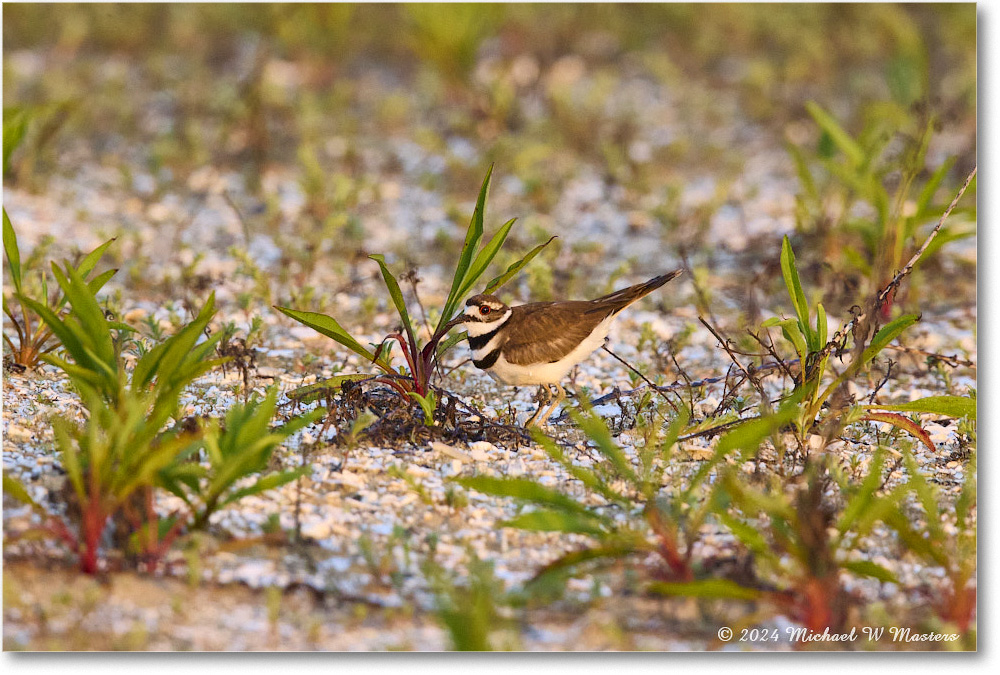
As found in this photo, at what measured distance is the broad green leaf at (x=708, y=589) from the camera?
10.7ft

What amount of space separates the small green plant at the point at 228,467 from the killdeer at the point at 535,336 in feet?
3.54

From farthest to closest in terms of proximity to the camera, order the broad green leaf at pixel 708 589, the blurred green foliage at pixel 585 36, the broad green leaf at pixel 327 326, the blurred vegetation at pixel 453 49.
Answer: the blurred green foliage at pixel 585 36
the blurred vegetation at pixel 453 49
the broad green leaf at pixel 327 326
the broad green leaf at pixel 708 589

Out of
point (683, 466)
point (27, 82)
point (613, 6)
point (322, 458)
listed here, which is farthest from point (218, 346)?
point (613, 6)

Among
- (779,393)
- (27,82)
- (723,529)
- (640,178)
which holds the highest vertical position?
(27,82)

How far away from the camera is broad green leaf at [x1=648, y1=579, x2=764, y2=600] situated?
3273mm

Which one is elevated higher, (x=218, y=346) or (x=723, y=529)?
(x=218, y=346)

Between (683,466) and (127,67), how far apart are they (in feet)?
23.7

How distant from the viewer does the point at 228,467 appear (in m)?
3.40

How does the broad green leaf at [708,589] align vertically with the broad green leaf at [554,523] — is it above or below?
below

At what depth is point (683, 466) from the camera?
4.28 meters

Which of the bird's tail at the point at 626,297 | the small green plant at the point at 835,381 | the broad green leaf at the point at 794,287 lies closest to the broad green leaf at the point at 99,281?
the bird's tail at the point at 626,297

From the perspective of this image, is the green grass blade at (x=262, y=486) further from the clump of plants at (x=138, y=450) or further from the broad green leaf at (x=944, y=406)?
the broad green leaf at (x=944, y=406)

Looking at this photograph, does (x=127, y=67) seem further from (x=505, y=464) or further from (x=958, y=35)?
(x=958, y=35)

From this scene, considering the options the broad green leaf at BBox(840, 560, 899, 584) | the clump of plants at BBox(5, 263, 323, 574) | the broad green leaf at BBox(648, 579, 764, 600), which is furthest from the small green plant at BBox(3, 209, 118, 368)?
the broad green leaf at BBox(840, 560, 899, 584)
